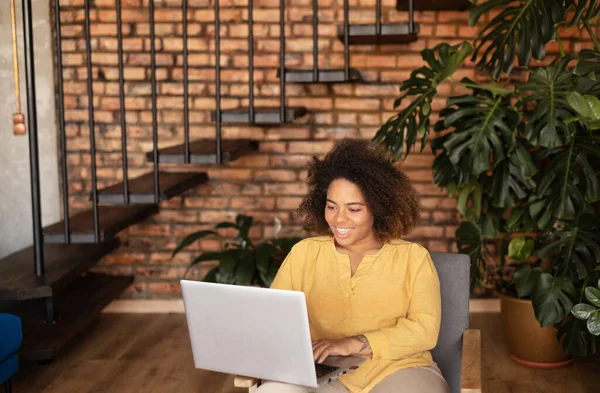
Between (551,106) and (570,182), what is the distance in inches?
13.0

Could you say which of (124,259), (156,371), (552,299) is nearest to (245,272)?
(156,371)

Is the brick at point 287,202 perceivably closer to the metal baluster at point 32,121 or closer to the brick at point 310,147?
the brick at point 310,147

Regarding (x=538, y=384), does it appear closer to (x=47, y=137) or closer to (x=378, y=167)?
(x=378, y=167)

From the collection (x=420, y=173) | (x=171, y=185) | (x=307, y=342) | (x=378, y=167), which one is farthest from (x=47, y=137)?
(x=307, y=342)

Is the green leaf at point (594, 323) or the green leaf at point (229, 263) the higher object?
the green leaf at point (594, 323)

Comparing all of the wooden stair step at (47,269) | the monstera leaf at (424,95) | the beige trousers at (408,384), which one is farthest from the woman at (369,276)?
the wooden stair step at (47,269)

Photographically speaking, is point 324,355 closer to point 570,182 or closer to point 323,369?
point 323,369

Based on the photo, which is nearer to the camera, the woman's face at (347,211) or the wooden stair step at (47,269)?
the woman's face at (347,211)

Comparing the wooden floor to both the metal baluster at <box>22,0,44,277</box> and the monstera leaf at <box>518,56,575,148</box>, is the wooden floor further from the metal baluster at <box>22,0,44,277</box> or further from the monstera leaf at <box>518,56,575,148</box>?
the monstera leaf at <box>518,56,575,148</box>

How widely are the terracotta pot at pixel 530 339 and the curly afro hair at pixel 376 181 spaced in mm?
1477

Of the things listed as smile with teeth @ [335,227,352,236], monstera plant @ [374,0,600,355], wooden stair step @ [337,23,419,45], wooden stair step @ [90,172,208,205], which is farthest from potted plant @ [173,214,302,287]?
smile with teeth @ [335,227,352,236]

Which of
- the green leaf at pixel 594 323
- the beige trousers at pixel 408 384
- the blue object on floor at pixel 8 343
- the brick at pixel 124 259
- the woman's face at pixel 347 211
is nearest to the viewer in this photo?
the beige trousers at pixel 408 384

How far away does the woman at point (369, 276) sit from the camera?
2.11 meters

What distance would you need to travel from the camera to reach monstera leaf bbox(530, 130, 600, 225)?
3.07 metres
